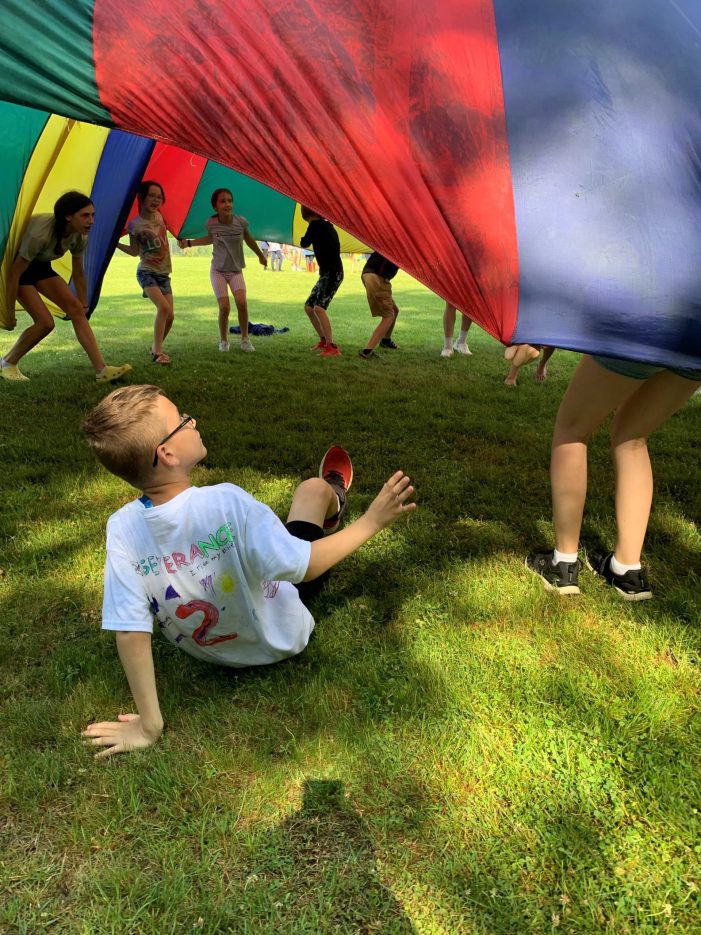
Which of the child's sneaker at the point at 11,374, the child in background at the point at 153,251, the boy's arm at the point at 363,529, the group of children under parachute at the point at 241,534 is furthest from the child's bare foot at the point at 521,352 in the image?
the child in background at the point at 153,251

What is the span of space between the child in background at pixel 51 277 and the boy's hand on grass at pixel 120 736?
3926mm

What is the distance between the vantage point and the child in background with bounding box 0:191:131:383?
4938 millimetres

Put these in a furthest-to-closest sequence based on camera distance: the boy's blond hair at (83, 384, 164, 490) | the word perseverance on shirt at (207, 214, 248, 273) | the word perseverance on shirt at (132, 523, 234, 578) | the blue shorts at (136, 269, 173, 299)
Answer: the word perseverance on shirt at (207, 214, 248, 273) → the blue shorts at (136, 269, 173, 299) → the word perseverance on shirt at (132, 523, 234, 578) → the boy's blond hair at (83, 384, 164, 490)

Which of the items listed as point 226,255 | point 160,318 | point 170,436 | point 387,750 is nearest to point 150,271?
point 160,318

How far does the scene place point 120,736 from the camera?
2.02 metres

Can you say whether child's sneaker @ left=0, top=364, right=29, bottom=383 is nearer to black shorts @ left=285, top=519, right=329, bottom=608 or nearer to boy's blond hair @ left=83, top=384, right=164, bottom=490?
black shorts @ left=285, top=519, right=329, bottom=608

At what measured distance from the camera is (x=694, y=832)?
1729mm

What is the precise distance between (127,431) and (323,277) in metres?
6.88

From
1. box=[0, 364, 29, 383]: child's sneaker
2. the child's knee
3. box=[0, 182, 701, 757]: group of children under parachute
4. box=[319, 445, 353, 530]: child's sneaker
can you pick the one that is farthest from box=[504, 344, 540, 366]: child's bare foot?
box=[0, 364, 29, 383]: child's sneaker

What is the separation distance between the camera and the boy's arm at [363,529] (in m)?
1.96

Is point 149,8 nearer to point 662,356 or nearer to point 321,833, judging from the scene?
point 662,356

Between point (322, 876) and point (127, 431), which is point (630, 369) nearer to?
point (127, 431)

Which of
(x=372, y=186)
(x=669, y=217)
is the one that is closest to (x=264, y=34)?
(x=372, y=186)

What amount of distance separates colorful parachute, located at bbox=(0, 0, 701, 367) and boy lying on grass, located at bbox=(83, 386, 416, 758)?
0.96m
